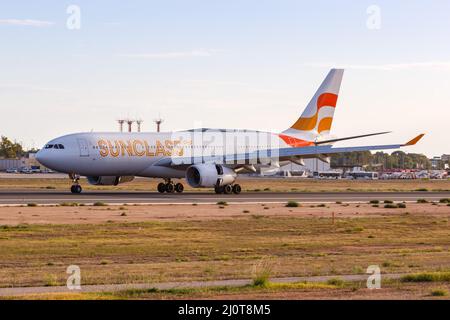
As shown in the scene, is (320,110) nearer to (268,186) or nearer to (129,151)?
(129,151)

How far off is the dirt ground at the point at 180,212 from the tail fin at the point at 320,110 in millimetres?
21685

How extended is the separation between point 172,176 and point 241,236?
33192mm

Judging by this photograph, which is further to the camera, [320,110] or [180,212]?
[320,110]

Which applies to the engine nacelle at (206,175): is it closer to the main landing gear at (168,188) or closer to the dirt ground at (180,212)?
the main landing gear at (168,188)

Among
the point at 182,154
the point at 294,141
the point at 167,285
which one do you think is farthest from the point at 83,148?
the point at 167,285

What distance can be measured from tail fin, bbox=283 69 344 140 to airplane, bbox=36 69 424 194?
0.54m

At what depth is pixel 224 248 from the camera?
105 ft

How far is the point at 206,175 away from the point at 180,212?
17270mm

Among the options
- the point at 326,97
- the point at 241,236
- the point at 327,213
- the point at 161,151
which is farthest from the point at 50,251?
the point at 326,97

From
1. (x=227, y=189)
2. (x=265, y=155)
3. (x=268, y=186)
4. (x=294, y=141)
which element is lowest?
(x=268, y=186)

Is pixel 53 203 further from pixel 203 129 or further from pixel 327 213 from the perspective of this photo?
pixel 203 129

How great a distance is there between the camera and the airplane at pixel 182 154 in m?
64.8

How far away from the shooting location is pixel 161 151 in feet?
224

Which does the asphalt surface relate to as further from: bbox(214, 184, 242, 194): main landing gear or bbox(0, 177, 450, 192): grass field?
bbox(0, 177, 450, 192): grass field
